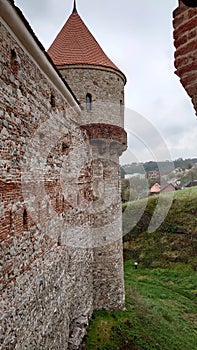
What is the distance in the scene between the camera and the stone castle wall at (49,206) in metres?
4.13

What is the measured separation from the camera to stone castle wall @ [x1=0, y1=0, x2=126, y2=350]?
4129mm

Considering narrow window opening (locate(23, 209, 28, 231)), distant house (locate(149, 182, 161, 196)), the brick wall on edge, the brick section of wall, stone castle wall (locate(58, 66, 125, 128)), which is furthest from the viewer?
distant house (locate(149, 182, 161, 196))

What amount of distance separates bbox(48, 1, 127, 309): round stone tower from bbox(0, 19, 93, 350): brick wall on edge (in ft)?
5.14

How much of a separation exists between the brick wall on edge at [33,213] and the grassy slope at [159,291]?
138 centimetres

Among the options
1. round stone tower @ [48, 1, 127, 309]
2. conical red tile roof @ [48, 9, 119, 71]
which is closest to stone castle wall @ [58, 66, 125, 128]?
round stone tower @ [48, 1, 127, 309]

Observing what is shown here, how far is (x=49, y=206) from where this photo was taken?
19.9ft

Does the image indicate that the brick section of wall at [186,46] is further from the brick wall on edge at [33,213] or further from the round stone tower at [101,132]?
the round stone tower at [101,132]

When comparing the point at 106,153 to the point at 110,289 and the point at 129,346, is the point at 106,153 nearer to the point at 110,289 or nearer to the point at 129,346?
the point at 110,289

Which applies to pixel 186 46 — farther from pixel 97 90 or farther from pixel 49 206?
pixel 97 90

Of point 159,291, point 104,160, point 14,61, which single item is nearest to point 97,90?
point 104,160

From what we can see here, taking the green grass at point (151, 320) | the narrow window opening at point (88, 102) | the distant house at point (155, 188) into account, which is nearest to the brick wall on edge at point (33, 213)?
the green grass at point (151, 320)

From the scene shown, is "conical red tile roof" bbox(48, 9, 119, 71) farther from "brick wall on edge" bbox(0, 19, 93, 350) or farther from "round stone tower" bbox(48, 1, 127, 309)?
"brick wall on edge" bbox(0, 19, 93, 350)

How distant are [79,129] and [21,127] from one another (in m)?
4.16

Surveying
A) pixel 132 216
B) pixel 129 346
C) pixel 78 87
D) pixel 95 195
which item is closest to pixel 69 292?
pixel 129 346
